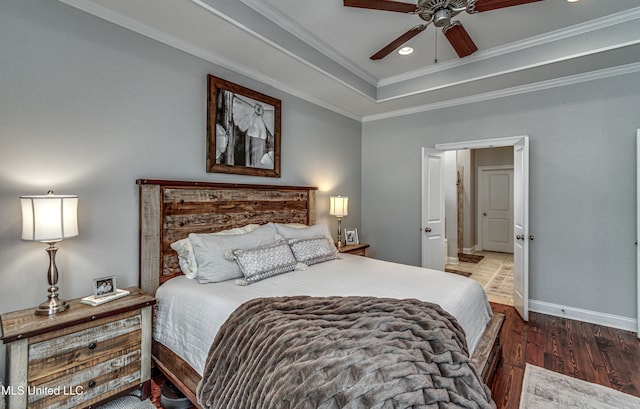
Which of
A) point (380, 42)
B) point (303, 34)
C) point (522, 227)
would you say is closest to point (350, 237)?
point (522, 227)

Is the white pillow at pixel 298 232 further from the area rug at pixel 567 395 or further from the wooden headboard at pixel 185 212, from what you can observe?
the area rug at pixel 567 395

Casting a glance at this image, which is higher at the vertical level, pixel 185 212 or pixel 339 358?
pixel 185 212

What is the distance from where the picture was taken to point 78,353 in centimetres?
163

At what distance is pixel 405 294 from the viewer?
1922 mm

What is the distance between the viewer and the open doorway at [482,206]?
6.28 meters

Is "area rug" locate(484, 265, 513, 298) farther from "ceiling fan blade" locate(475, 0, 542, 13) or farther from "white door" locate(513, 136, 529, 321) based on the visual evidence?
"ceiling fan blade" locate(475, 0, 542, 13)

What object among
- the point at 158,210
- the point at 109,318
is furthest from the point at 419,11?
the point at 109,318

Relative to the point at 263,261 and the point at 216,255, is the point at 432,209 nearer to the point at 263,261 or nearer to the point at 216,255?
the point at 263,261

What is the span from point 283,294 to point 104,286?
1192 mm

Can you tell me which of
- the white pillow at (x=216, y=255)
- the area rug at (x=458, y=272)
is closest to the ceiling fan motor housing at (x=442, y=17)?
the white pillow at (x=216, y=255)

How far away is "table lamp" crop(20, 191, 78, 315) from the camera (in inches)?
62.3

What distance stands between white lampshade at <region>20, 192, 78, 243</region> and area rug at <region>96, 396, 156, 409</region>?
1.13 meters

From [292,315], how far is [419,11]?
211 cm

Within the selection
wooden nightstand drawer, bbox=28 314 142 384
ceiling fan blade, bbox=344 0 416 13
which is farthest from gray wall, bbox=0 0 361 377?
ceiling fan blade, bbox=344 0 416 13
